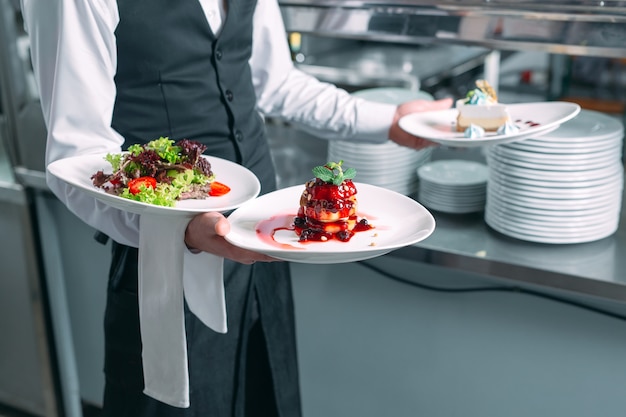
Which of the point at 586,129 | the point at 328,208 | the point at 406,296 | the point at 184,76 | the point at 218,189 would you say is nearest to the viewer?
the point at 328,208

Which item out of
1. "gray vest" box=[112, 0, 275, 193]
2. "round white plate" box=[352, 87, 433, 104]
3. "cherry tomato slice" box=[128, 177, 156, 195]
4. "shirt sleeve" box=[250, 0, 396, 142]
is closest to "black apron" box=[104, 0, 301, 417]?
"gray vest" box=[112, 0, 275, 193]

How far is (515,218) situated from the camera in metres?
1.65

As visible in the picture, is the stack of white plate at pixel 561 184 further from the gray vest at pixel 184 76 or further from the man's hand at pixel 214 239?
the man's hand at pixel 214 239

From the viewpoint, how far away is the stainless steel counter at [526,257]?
1.52 m

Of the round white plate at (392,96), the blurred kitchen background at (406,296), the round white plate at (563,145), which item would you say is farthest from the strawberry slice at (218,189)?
the round white plate at (392,96)

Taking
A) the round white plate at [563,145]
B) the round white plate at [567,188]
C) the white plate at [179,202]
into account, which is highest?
→ the white plate at [179,202]

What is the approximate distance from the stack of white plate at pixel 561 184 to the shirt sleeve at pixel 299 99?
0.28m

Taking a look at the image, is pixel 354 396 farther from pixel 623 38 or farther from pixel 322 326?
pixel 623 38

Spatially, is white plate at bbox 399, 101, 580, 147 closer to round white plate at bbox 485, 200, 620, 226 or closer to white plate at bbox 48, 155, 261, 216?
round white plate at bbox 485, 200, 620, 226

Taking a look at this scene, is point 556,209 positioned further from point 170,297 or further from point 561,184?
point 170,297

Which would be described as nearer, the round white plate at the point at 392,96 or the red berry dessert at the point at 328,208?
the red berry dessert at the point at 328,208

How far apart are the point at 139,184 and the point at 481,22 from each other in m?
0.90

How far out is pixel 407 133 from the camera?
1675mm

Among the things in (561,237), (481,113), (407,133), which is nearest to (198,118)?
(407,133)
